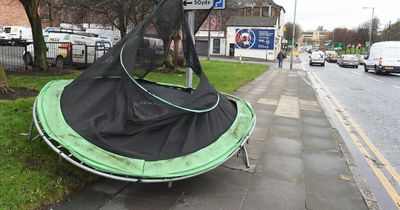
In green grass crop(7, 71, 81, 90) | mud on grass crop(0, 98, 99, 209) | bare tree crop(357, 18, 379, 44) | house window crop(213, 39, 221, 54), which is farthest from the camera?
bare tree crop(357, 18, 379, 44)

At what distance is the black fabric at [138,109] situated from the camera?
4312 millimetres

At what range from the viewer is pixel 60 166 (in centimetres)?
458

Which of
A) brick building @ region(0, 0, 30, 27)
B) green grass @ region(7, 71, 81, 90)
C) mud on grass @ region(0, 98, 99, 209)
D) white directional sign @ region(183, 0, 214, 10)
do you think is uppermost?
brick building @ region(0, 0, 30, 27)

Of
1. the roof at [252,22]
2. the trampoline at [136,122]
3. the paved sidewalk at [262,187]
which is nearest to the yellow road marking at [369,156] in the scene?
the paved sidewalk at [262,187]

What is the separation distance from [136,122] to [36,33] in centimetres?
1042

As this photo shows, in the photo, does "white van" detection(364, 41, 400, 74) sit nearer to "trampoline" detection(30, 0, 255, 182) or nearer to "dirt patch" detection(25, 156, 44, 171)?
"trampoline" detection(30, 0, 255, 182)

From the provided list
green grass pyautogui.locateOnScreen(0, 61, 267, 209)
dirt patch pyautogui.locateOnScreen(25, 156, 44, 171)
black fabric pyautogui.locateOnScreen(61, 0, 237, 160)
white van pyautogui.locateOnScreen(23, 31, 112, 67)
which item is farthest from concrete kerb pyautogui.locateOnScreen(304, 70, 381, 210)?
white van pyautogui.locateOnScreen(23, 31, 112, 67)

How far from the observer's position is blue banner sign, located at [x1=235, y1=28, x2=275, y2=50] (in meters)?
58.1

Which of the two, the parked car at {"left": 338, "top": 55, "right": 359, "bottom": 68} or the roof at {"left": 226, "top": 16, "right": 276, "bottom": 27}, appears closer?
the parked car at {"left": 338, "top": 55, "right": 359, "bottom": 68}

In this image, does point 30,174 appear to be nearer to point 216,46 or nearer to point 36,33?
point 36,33

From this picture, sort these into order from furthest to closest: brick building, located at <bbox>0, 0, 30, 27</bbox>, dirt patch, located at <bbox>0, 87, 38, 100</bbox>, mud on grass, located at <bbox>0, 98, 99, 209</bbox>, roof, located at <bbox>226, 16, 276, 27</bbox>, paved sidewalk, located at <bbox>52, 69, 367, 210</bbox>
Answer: roof, located at <bbox>226, 16, 276, 27</bbox>, brick building, located at <bbox>0, 0, 30, 27</bbox>, dirt patch, located at <bbox>0, 87, 38, 100</bbox>, paved sidewalk, located at <bbox>52, 69, 367, 210</bbox>, mud on grass, located at <bbox>0, 98, 99, 209</bbox>

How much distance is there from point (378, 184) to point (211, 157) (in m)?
2.69

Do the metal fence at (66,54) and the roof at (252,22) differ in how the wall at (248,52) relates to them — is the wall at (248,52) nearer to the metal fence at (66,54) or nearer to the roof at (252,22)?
the roof at (252,22)

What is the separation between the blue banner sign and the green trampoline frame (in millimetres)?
55044
